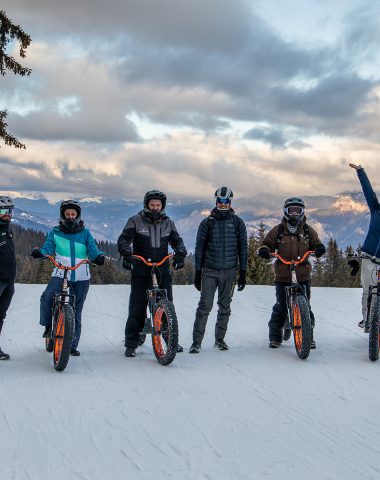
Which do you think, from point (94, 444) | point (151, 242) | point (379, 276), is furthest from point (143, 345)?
point (94, 444)

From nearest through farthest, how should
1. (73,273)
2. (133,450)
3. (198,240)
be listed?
(133,450) → (73,273) → (198,240)

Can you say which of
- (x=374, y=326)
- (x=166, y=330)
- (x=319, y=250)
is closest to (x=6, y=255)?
(x=166, y=330)

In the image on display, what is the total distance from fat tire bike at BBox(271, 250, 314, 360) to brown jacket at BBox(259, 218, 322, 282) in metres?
0.10

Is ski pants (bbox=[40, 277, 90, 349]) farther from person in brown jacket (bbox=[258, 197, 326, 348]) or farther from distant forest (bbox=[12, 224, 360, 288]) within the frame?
distant forest (bbox=[12, 224, 360, 288])

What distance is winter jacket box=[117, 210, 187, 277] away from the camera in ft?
26.7

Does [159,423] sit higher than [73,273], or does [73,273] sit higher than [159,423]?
[73,273]

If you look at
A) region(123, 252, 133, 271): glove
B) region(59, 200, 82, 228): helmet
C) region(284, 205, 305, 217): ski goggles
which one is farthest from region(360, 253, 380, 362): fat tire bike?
region(59, 200, 82, 228): helmet

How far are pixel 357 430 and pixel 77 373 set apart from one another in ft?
12.0

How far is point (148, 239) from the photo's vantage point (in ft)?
26.8

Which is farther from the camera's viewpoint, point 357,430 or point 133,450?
point 357,430

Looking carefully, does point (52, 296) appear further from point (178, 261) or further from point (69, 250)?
point (178, 261)

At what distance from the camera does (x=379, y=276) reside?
8.09 m

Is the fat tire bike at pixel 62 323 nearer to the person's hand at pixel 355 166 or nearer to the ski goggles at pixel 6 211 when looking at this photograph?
the ski goggles at pixel 6 211

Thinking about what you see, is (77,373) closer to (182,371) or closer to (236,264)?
(182,371)
